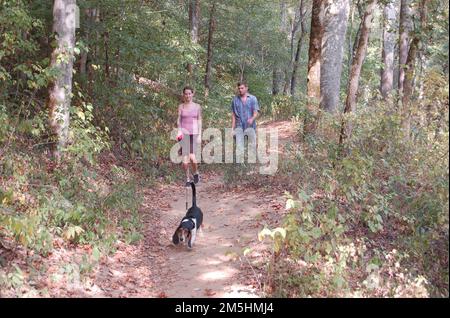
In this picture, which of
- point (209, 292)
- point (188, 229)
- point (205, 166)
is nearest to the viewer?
point (209, 292)

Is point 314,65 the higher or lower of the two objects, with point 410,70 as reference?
higher

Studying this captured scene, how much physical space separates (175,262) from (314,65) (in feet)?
25.6

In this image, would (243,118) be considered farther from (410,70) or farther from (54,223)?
(54,223)

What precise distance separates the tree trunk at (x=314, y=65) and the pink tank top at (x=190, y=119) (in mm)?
2988

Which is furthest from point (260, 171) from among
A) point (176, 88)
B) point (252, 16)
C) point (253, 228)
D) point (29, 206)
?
point (252, 16)

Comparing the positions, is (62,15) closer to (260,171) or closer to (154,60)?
(154,60)

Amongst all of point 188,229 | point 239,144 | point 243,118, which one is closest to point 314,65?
point 243,118

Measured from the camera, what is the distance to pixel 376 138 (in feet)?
26.0

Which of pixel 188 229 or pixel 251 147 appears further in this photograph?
pixel 251 147

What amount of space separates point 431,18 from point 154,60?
21.4 feet

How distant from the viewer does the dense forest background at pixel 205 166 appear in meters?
5.67

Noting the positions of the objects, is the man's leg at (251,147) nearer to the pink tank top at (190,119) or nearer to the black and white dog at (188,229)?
the pink tank top at (190,119)

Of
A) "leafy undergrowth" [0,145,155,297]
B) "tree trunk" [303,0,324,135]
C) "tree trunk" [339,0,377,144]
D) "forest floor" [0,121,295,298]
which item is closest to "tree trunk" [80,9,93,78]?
"leafy undergrowth" [0,145,155,297]

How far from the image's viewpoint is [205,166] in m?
13.1
